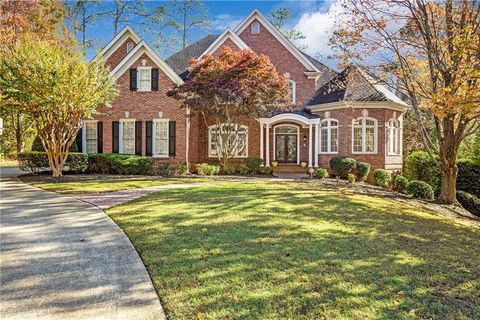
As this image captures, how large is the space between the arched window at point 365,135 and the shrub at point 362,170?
178 cm

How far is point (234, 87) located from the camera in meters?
16.6

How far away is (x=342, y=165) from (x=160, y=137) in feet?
32.3

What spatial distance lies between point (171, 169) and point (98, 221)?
11161 mm

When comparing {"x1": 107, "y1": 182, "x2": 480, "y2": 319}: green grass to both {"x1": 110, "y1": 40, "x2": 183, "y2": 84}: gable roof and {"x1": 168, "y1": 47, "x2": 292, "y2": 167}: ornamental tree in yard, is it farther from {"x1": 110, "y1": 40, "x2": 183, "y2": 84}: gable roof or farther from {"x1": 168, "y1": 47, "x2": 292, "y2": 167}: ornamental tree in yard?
{"x1": 110, "y1": 40, "x2": 183, "y2": 84}: gable roof

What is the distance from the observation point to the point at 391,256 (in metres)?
5.45

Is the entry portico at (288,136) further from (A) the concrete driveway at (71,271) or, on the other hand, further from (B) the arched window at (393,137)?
(A) the concrete driveway at (71,271)

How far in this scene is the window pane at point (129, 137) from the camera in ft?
69.4

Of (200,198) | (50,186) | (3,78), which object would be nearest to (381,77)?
(200,198)

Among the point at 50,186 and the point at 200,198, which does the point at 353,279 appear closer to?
the point at 200,198

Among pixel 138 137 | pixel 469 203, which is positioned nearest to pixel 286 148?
pixel 138 137

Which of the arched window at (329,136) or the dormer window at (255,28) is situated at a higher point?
the dormer window at (255,28)

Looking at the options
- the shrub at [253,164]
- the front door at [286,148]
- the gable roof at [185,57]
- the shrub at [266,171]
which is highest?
the gable roof at [185,57]

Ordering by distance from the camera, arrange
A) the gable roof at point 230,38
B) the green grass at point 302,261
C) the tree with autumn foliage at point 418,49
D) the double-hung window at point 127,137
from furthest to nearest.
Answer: the gable roof at point 230,38 → the double-hung window at point 127,137 → the tree with autumn foliage at point 418,49 → the green grass at point 302,261

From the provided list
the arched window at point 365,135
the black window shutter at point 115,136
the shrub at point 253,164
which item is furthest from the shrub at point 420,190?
the black window shutter at point 115,136
